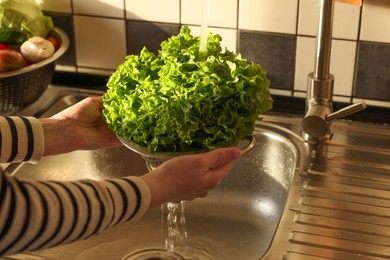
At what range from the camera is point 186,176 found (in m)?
0.94

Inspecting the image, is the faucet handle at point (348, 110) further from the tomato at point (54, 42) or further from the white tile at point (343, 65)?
the tomato at point (54, 42)

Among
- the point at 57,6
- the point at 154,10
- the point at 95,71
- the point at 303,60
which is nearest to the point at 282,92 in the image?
the point at 303,60

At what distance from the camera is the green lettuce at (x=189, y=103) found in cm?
102

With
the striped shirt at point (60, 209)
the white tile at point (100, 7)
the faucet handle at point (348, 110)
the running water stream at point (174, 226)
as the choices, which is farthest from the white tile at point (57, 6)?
the striped shirt at point (60, 209)

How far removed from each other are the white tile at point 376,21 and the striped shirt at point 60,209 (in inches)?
25.8

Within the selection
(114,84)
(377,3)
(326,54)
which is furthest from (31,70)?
(377,3)

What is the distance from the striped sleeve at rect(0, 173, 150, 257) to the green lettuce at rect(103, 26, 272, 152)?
165 millimetres

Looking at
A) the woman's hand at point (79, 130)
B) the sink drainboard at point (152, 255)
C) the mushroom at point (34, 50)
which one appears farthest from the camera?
the mushroom at point (34, 50)

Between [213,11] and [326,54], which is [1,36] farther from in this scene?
[326,54]

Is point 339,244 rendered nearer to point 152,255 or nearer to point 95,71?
point 152,255

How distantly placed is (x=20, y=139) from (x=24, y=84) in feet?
1.02

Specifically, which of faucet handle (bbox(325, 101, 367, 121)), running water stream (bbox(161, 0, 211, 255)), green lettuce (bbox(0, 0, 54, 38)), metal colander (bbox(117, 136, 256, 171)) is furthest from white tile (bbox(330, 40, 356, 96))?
green lettuce (bbox(0, 0, 54, 38))

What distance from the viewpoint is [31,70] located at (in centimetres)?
133

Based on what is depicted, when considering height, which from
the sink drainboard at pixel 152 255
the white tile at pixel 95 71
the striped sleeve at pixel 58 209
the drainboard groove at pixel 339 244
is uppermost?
the white tile at pixel 95 71
